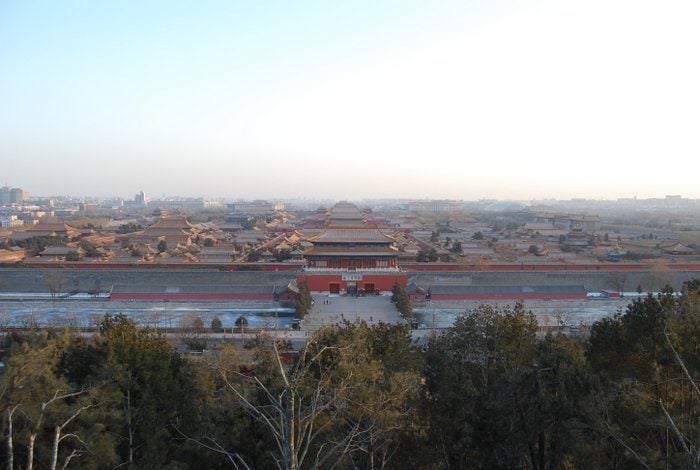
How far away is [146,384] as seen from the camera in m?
6.44

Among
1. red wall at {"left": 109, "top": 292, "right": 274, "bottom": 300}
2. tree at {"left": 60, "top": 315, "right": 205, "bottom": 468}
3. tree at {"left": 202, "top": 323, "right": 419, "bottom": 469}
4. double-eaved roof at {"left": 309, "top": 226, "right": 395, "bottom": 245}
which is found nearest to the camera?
tree at {"left": 202, "top": 323, "right": 419, "bottom": 469}

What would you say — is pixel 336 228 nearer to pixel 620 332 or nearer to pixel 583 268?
pixel 583 268

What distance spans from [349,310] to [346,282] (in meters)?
2.90

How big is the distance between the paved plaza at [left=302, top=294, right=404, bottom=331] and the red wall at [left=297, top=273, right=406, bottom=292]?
59 centimetres

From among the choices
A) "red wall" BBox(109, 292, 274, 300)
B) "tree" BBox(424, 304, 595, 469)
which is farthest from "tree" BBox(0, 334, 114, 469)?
"red wall" BBox(109, 292, 274, 300)

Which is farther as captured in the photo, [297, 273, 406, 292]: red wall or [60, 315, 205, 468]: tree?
[297, 273, 406, 292]: red wall

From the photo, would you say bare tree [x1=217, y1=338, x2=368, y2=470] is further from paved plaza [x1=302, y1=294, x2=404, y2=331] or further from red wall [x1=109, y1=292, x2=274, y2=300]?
red wall [x1=109, y1=292, x2=274, y2=300]

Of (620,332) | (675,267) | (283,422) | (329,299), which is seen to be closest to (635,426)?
(620,332)

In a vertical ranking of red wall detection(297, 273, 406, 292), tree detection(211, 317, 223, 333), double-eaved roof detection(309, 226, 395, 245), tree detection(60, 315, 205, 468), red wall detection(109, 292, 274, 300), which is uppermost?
double-eaved roof detection(309, 226, 395, 245)

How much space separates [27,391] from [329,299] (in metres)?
14.4

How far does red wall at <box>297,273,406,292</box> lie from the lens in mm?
20672

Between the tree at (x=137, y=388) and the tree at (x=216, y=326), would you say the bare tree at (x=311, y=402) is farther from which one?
the tree at (x=216, y=326)

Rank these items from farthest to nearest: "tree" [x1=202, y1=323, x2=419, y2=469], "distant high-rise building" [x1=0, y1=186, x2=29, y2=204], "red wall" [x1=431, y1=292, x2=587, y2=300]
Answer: "distant high-rise building" [x1=0, y1=186, x2=29, y2=204] < "red wall" [x1=431, y1=292, x2=587, y2=300] < "tree" [x1=202, y1=323, x2=419, y2=469]

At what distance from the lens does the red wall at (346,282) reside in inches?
814
